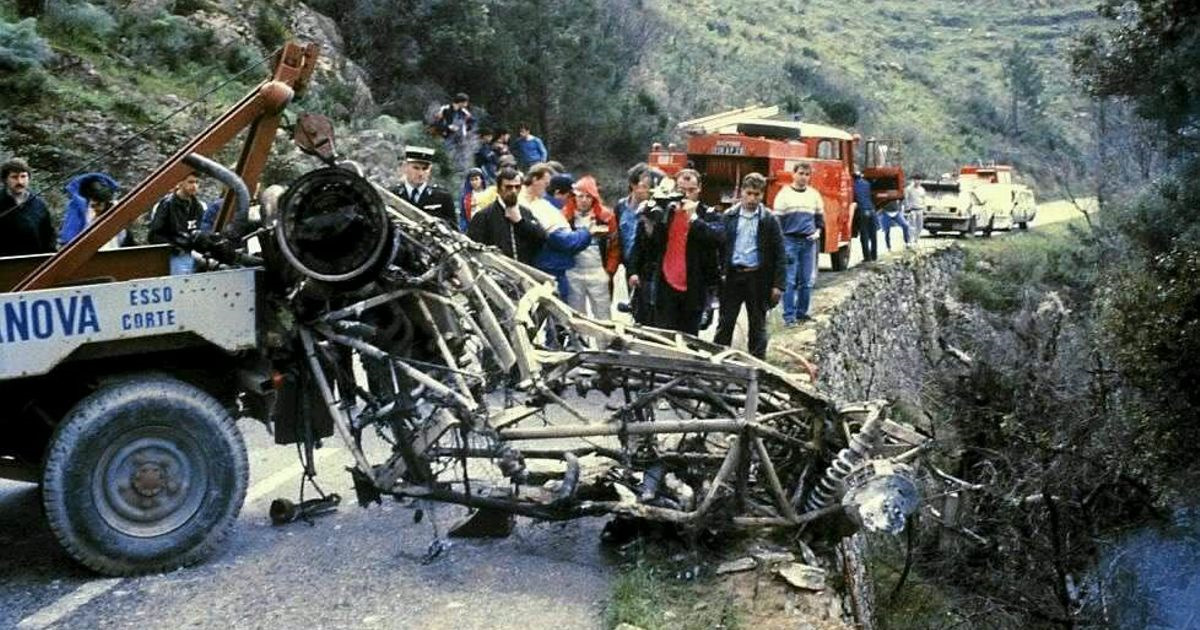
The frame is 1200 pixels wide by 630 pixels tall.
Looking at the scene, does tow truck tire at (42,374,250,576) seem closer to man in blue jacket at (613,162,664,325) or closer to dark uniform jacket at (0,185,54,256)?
dark uniform jacket at (0,185,54,256)

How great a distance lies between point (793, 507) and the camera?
6.09m

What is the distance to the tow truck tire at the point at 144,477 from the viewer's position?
550cm

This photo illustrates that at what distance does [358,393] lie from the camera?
627 centimetres

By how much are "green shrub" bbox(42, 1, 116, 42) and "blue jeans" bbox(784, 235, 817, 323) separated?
10237mm

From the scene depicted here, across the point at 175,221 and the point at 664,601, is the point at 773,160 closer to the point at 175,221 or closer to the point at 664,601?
the point at 175,221

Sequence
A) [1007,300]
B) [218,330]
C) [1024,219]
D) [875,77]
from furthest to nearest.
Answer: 1. [875,77]
2. [1024,219]
3. [1007,300]
4. [218,330]

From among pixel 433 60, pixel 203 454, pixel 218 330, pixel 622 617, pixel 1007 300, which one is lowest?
pixel 1007 300

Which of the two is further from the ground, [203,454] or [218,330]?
[218,330]

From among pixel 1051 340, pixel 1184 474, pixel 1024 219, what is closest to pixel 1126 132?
pixel 1024 219

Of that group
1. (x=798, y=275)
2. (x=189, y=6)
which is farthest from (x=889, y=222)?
(x=189, y=6)

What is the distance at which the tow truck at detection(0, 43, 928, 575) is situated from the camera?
564cm

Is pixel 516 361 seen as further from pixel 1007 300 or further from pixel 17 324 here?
pixel 1007 300

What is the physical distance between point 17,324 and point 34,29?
443 inches

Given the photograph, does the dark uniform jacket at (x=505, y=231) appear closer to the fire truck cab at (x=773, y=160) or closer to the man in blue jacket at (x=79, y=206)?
the man in blue jacket at (x=79, y=206)
